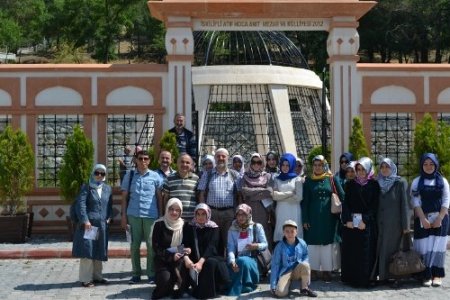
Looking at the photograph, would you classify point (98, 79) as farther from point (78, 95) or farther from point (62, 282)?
point (62, 282)

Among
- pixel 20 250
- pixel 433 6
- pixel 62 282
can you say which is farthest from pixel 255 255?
pixel 433 6

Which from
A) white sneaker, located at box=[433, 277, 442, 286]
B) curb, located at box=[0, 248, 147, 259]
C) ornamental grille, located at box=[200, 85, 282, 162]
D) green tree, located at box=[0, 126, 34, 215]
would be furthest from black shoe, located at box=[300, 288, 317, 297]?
ornamental grille, located at box=[200, 85, 282, 162]

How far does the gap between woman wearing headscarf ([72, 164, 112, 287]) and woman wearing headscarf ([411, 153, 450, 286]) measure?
13.1 feet

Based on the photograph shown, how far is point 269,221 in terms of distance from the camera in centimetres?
971

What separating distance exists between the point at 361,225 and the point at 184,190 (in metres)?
2.27

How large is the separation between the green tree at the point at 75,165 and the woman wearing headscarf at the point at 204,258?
4.35 m

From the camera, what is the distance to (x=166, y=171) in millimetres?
9781

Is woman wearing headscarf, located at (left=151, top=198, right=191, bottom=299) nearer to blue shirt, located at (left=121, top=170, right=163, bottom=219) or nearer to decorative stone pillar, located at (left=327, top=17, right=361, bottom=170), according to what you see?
blue shirt, located at (left=121, top=170, right=163, bottom=219)

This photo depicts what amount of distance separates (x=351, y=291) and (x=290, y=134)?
42.0 feet

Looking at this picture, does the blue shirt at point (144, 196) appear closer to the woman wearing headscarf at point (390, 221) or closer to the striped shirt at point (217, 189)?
the striped shirt at point (217, 189)

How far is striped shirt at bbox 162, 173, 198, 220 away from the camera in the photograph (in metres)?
9.23

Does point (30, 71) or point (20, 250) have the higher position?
point (30, 71)

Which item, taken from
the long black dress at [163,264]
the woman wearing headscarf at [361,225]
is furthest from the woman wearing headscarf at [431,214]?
the long black dress at [163,264]

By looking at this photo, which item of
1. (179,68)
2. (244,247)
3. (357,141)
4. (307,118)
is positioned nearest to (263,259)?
(244,247)
